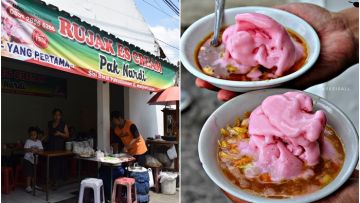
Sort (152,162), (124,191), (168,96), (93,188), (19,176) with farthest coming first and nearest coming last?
(152,162) → (19,176) → (124,191) → (168,96) → (93,188)

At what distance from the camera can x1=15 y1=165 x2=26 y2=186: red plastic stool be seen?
4.18m

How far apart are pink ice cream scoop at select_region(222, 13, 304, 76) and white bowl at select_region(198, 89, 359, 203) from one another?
14cm

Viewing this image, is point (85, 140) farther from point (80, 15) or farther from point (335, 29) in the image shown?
point (335, 29)

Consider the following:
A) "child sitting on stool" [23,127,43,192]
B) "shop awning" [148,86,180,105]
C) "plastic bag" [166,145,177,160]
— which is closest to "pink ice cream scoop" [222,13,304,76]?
"shop awning" [148,86,180,105]

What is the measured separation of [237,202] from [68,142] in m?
2.75

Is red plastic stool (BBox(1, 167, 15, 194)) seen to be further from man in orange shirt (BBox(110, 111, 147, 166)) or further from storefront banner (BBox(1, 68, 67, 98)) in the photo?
man in orange shirt (BBox(110, 111, 147, 166))

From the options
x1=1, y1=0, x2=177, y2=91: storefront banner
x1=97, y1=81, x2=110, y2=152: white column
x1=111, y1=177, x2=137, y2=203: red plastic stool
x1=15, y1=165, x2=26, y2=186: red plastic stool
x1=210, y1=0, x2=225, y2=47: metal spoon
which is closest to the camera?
x1=210, y1=0, x2=225, y2=47: metal spoon

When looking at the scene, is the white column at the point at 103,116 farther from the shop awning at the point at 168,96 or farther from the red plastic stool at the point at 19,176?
the red plastic stool at the point at 19,176

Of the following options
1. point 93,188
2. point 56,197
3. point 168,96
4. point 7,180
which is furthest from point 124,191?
point 7,180

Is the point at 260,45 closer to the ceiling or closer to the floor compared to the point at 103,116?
closer to the ceiling

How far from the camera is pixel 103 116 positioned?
4074 millimetres

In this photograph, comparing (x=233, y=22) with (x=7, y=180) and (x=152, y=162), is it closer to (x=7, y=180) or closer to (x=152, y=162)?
(x=152, y=162)

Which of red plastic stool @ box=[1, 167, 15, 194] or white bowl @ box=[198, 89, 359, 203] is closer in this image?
white bowl @ box=[198, 89, 359, 203]

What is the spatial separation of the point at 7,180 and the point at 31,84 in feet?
5.00
